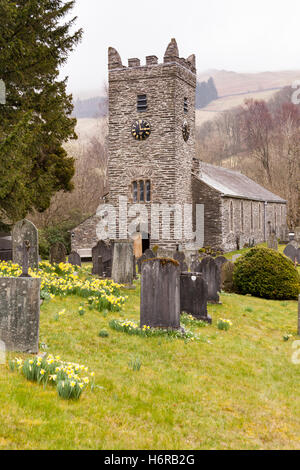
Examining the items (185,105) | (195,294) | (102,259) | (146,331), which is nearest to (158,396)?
(146,331)

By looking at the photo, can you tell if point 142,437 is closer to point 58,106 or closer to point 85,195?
point 58,106

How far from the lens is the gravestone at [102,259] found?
14.0 meters

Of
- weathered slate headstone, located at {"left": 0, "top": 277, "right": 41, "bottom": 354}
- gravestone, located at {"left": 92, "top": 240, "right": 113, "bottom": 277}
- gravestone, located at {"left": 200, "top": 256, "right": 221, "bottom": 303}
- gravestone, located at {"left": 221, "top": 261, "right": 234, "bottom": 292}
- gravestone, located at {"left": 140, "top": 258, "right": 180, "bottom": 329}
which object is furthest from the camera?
gravestone, located at {"left": 221, "top": 261, "right": 234, "bottom": 292}

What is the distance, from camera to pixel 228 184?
33750mm

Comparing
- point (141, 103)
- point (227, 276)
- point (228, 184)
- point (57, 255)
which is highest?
point (141, 103)

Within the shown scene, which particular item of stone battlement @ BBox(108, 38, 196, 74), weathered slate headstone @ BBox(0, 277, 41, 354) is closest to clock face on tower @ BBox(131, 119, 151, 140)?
stone battlement @ BBox(108, 38, 196, 74)

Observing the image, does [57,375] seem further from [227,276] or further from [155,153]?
[155,153]

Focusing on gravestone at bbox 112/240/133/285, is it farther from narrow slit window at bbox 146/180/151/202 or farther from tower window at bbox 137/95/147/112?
tower window at bbox 137/95/147/112

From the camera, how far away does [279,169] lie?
52.8 metres

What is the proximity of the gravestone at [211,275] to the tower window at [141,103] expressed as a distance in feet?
54.8

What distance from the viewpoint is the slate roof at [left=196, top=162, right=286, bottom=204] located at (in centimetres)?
2909

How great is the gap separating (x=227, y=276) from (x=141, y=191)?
1281cm

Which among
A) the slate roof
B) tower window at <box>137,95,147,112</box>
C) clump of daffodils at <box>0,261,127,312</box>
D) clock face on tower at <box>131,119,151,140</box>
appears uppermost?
tower window at <box>137,95,147,112</box>

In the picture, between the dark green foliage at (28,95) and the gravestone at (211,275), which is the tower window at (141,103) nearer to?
the dark green foliage at (28,95)
